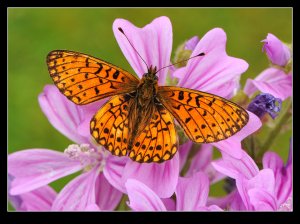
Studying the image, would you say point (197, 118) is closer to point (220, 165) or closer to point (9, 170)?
point (220, 165)

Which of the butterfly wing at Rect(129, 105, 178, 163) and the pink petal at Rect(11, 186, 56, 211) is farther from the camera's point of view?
the pink petal at Rect(11, 186, 56, 211)

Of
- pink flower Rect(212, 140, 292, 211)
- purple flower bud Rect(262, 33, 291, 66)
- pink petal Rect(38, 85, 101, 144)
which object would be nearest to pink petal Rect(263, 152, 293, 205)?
pink flower Rect(212, 140, 292, 211)

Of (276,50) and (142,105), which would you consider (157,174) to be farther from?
(276,50)

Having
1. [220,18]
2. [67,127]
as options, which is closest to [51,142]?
[67,127]

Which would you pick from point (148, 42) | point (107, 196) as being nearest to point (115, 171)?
point (107, 196)

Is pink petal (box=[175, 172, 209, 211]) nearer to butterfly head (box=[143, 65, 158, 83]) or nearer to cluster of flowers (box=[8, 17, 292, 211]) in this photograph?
cluster of flowers (box=[8, 17, 292, 211])

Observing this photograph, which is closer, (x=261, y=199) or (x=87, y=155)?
(x=261, y=199)

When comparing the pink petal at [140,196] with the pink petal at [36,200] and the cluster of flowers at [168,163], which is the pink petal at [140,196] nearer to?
the cluster of flowers at [168,163]
